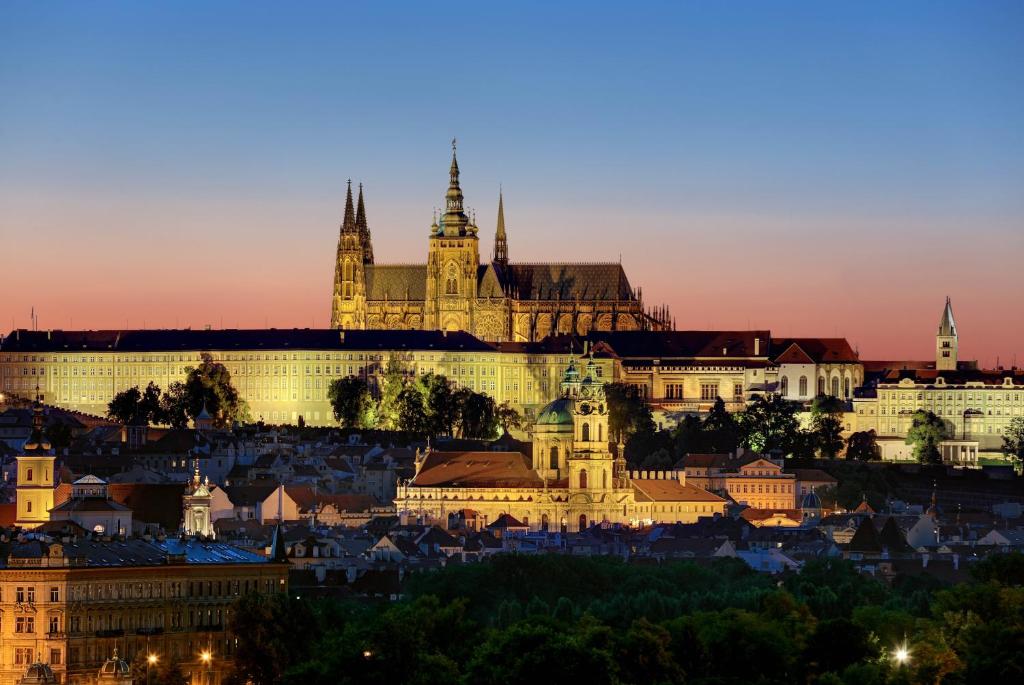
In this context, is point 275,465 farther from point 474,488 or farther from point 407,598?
point 407,598

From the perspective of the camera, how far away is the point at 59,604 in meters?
84.9

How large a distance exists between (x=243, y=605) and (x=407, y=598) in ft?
75.5

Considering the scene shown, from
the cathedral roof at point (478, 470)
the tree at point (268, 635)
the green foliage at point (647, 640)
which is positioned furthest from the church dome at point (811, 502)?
the tree at point (268, 635)

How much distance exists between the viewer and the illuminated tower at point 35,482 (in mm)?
113125

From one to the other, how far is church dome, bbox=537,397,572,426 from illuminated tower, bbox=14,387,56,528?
52.9m

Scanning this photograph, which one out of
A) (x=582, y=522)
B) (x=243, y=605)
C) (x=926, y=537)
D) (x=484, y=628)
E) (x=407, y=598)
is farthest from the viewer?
(x=582, y=522)

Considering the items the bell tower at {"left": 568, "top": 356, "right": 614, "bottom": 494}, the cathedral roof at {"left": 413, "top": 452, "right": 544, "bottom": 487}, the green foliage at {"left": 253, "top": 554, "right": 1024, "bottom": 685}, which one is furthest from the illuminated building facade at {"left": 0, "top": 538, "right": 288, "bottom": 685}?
the cathedral roof at {"left": 413, "top": 452, "right": 544, "bottom": 487}

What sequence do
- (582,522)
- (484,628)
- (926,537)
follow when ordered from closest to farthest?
(484,628) < (926,537) < (582,522)

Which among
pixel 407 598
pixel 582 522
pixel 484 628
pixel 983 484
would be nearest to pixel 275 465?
pixel 582 522

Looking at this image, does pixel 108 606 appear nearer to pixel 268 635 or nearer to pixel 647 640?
pixel 268 635

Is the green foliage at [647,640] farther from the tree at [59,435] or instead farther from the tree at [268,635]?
the tree at [59,435]

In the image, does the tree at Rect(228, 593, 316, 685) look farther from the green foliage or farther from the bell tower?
the bell tower

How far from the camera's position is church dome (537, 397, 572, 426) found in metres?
166

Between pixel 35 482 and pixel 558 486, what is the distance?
5220 centimetres
